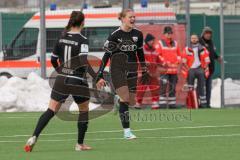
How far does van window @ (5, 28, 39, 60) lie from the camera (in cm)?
3008

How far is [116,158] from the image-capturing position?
13320mm

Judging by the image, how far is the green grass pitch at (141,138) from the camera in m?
13.7

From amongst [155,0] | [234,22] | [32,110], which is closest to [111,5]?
[155,0]

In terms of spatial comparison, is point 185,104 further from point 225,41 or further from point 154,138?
point 154,138

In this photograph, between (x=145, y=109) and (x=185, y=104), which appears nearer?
(x=145, y=109)

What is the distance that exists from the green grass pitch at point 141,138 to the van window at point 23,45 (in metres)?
6.33

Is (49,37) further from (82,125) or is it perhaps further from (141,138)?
(82,125)

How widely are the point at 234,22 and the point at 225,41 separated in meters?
0.65

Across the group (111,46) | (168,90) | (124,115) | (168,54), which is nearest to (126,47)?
(111,46)

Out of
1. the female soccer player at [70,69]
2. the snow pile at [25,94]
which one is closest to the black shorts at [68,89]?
the female soccer player at [70,69]

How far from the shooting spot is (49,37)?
1172 inches

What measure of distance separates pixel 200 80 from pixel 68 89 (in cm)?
1310

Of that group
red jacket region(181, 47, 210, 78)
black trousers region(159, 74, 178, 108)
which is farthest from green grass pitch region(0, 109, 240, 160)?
red jacket region(181, 47, 210, 78)

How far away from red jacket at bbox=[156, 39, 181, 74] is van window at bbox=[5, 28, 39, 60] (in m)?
4.95
